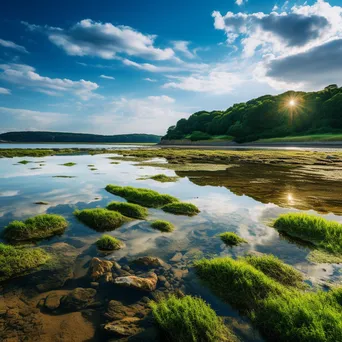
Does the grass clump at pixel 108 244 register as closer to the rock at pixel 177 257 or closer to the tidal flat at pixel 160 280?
the tidal flat at pixel 160 280

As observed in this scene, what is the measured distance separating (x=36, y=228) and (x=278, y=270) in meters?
8.96

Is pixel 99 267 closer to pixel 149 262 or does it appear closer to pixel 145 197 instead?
pixel 149 262

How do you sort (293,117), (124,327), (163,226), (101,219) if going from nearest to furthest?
1. (124,327)
2. (163,226)
3. (101,219)
4. (293,117)

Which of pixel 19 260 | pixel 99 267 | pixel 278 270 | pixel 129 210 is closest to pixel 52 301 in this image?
pixel 99 267

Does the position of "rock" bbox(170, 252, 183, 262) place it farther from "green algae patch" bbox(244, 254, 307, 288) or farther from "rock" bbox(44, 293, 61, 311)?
"rock" bbox(44, 293, 61, 311)

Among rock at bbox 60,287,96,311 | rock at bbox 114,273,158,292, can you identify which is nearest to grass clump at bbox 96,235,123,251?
rock at bbox 114,273,158,292

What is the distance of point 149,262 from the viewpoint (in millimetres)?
6992

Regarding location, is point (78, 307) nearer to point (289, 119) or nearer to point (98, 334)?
point (98, 334)

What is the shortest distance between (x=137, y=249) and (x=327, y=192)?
15.3 metres

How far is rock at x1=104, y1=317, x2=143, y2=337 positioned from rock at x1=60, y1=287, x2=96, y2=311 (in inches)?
36.7

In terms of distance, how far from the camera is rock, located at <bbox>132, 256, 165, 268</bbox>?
22.7 ft

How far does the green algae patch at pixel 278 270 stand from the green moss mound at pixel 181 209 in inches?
209

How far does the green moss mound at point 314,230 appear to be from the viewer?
818cm

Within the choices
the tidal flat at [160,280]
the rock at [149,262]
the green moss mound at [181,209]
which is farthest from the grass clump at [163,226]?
the rock at [149,262]
